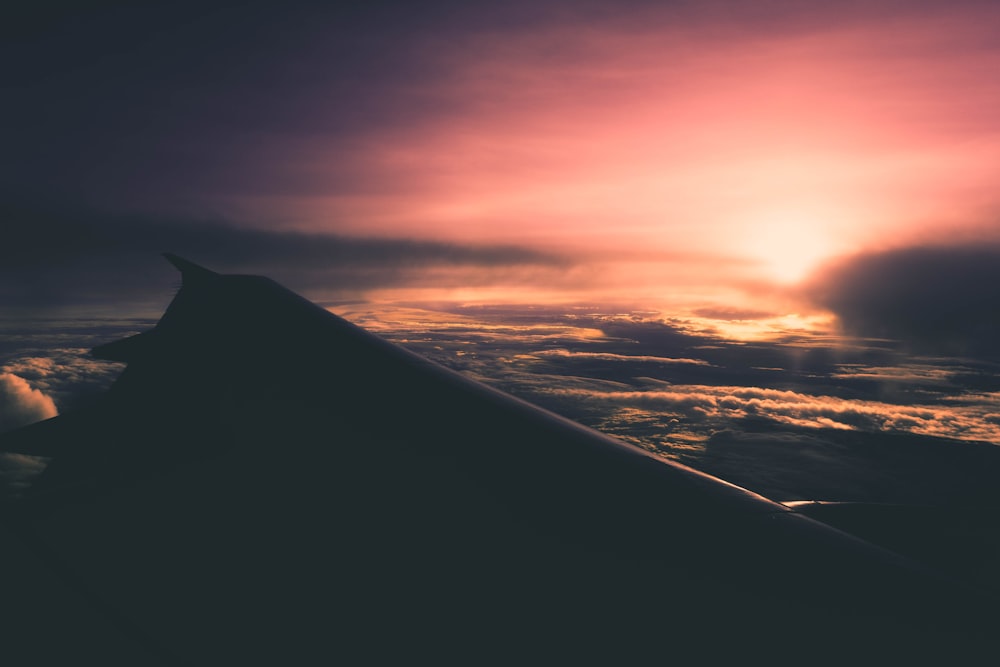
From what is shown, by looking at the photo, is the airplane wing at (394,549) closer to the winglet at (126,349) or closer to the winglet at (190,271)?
the winglet at (126,349)

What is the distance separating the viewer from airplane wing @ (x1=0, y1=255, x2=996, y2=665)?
1.87 metres

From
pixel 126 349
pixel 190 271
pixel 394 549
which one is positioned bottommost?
pixel 394 549

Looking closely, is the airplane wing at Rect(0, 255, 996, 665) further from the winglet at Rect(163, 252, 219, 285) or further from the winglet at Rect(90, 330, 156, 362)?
the winglet at Rect(163, 252, 219, 285)

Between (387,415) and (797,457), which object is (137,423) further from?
(797,457)

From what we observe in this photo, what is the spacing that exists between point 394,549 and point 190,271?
16.1ft

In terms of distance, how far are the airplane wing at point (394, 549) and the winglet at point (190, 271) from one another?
2.18 meters

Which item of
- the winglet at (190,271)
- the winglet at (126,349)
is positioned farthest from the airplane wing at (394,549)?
the winglet at (190,271)

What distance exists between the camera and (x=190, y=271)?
5832 mm

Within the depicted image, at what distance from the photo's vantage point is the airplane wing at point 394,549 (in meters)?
1.87

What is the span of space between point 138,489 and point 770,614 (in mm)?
3044

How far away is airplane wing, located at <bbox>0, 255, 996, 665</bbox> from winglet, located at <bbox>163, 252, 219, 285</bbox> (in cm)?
218

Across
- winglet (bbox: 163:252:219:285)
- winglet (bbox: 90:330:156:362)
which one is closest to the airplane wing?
winglet (bbox: 90:330:156:362)

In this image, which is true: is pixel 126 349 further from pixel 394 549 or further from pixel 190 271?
pixel 394 549

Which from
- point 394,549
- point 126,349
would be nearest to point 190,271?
point 126,349
